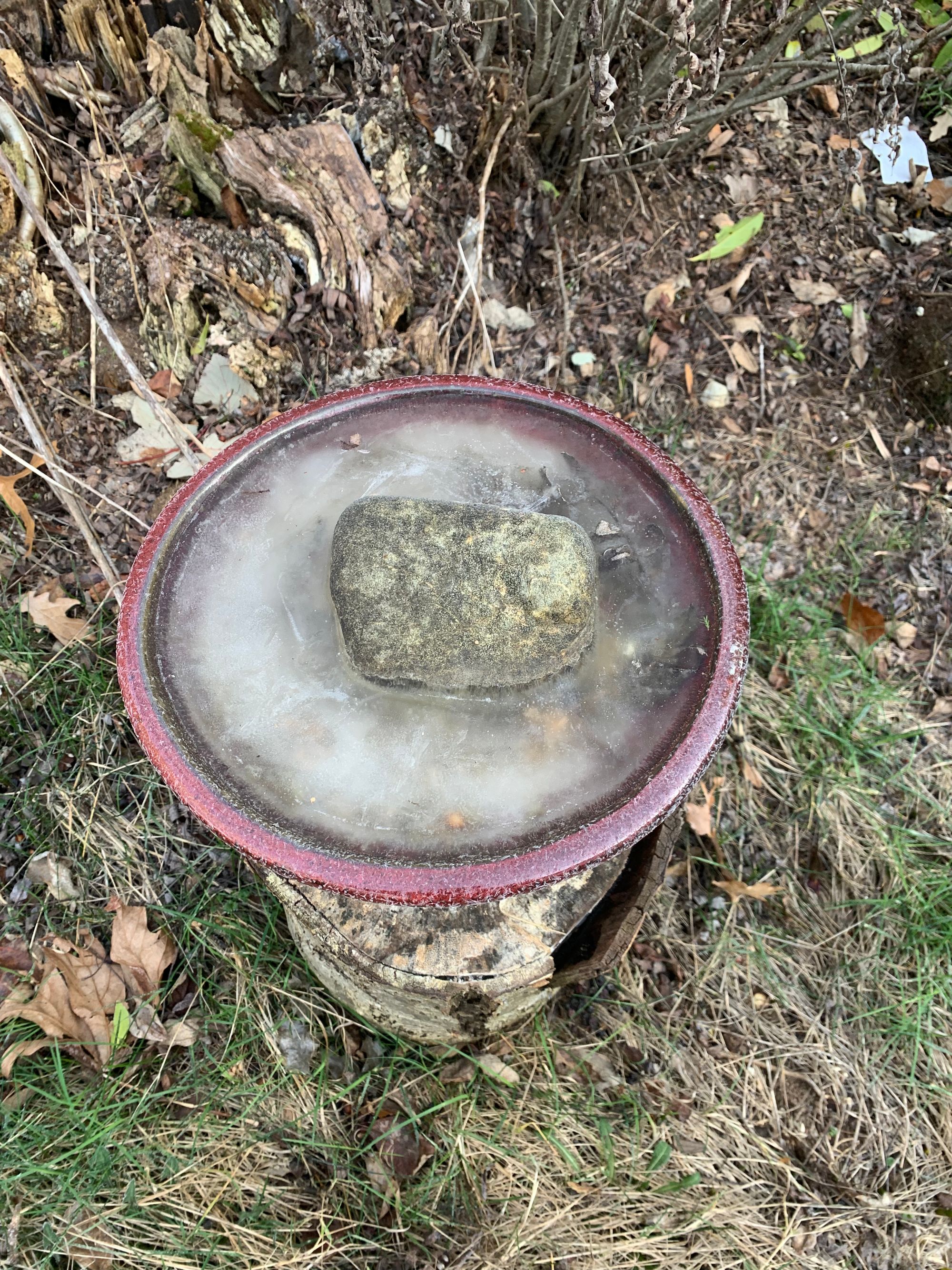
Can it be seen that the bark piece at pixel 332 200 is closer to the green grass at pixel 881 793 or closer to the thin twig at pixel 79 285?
the thin twig at pixel 79 285

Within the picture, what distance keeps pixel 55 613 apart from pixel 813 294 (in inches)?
122

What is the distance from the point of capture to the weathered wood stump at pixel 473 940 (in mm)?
2025

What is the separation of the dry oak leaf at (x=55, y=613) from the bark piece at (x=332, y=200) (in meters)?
1.35

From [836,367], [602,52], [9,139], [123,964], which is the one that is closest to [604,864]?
[123,964]

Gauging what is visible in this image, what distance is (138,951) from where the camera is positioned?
7.69 ft

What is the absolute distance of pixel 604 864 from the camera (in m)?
2.22

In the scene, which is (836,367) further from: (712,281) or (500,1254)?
(500,1254)

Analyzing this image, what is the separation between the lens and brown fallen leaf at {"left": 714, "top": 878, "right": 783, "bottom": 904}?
8.80 ft

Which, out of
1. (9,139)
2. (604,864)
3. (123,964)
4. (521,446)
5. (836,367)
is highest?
(9,139)

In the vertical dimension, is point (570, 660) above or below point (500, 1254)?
above

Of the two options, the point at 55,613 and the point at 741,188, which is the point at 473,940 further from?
the point at 741,188

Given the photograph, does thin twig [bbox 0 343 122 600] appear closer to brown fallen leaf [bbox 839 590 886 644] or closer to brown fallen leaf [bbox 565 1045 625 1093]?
brown fallen leaf [bbox 565 1045 625 1093]

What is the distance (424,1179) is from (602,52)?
2879 millimetres

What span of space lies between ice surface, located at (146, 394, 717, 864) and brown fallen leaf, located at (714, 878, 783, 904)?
127cm
